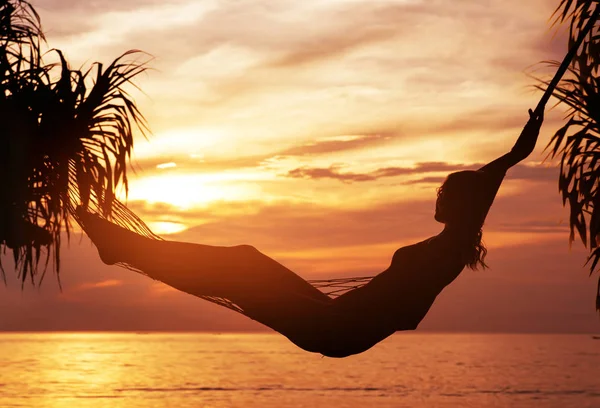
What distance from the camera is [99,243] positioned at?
14.6 ft

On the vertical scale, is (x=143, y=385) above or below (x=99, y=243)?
below

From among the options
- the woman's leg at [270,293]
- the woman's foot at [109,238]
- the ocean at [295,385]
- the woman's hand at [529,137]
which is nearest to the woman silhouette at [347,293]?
the woman's leg at [270,293]

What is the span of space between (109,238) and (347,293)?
1.30 meters

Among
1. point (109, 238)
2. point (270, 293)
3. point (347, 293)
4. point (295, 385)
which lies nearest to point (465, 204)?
point (347, 293)

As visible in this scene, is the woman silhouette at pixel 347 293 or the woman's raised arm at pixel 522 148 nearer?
the woman silhouette at pixel 347 293

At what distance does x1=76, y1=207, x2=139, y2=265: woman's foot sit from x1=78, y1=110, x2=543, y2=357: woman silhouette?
13 centimetres

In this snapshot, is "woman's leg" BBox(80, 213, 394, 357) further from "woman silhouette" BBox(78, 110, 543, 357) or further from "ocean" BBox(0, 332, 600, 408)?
"ocean" BBox(0, 332, 600, 408)

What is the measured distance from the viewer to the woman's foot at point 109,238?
436cm

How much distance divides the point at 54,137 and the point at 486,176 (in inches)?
147

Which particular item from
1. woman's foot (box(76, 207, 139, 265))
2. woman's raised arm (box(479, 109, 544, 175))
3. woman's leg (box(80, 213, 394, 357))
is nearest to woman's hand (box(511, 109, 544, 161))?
woman's raised arm (box(479, 109, 544, 175))

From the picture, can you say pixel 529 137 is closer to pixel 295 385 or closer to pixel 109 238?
pixel 109 238

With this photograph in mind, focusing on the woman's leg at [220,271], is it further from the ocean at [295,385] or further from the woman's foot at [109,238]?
the ocean at [295,385]

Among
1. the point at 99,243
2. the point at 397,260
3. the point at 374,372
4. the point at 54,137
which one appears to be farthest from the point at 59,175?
the point at 374,372

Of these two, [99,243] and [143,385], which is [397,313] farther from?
[143,385]
